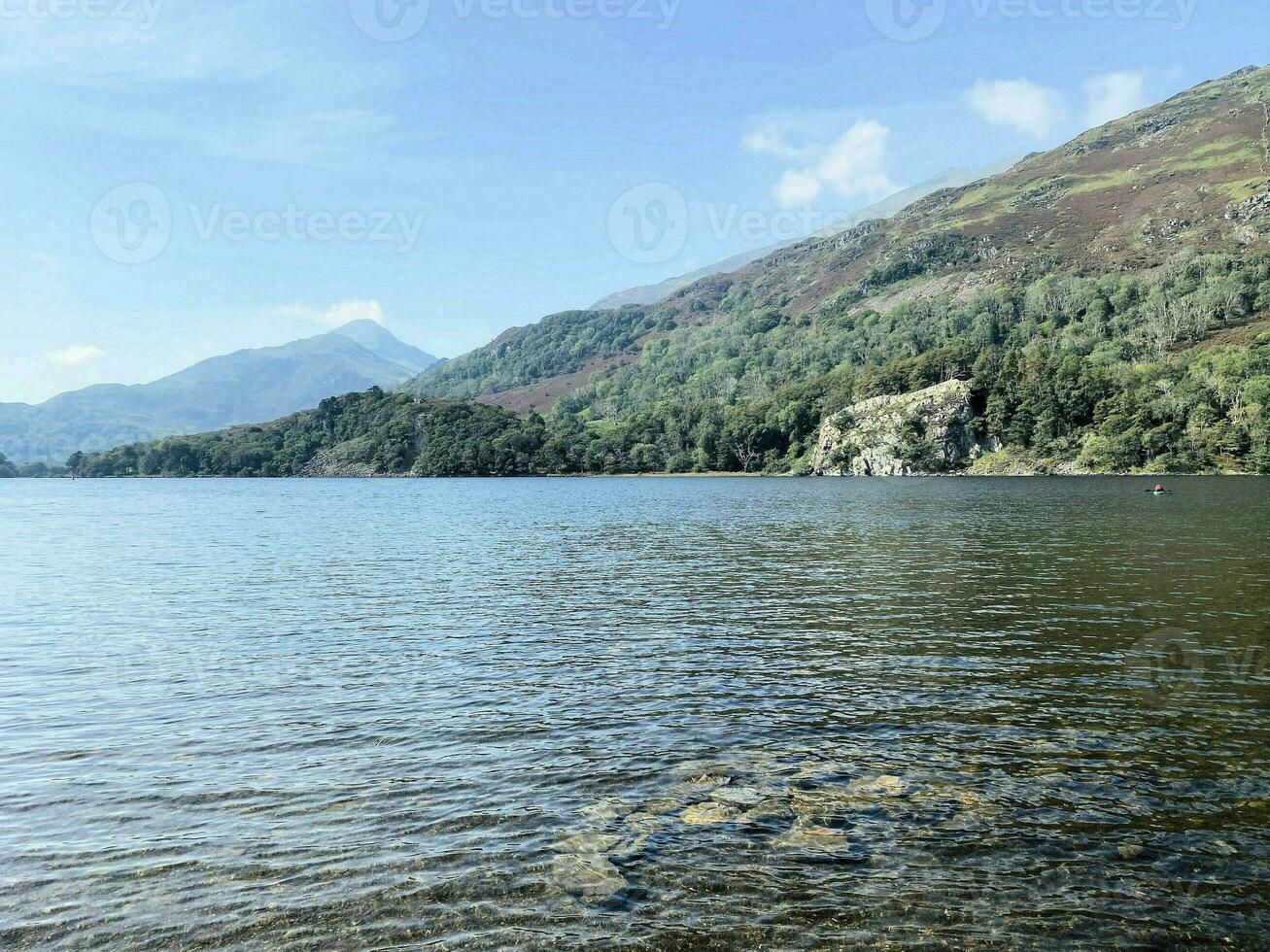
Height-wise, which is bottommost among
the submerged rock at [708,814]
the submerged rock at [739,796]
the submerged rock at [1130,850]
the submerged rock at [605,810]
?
the submerged rock at [1130,850]

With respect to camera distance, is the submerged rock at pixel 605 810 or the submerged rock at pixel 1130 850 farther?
the submerged rock at pixel 605 810

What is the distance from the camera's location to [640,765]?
17.1m

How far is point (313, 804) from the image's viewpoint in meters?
15.1

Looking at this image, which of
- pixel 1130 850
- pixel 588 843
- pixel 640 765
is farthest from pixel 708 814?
pixel 1130 850

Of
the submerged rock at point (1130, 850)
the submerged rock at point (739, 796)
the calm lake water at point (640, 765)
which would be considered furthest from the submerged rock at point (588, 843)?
the submerged rock at point (1130, 850)

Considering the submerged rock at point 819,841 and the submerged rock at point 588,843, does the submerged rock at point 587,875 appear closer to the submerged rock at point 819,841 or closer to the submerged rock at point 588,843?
the submerged rock at point 588,843

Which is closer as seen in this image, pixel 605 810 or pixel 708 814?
pixel 708 814

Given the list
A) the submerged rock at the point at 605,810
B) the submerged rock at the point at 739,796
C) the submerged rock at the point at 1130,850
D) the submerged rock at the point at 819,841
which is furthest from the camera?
the submerged rock at the point at 739,796

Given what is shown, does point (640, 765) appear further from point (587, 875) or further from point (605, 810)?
point (587, 875)

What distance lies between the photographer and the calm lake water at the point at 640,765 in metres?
11.4

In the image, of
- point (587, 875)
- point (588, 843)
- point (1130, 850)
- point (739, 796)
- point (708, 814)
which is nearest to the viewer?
point (587, 875)

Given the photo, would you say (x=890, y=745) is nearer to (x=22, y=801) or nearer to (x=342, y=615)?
(x=22, y=801)

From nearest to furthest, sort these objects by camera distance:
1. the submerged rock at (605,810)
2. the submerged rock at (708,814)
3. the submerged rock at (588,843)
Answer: the submerged rock at (588,843)
the submerged rock at (708,814)
the submerged rock at (605,810)

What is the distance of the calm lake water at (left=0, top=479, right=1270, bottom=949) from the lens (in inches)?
447
